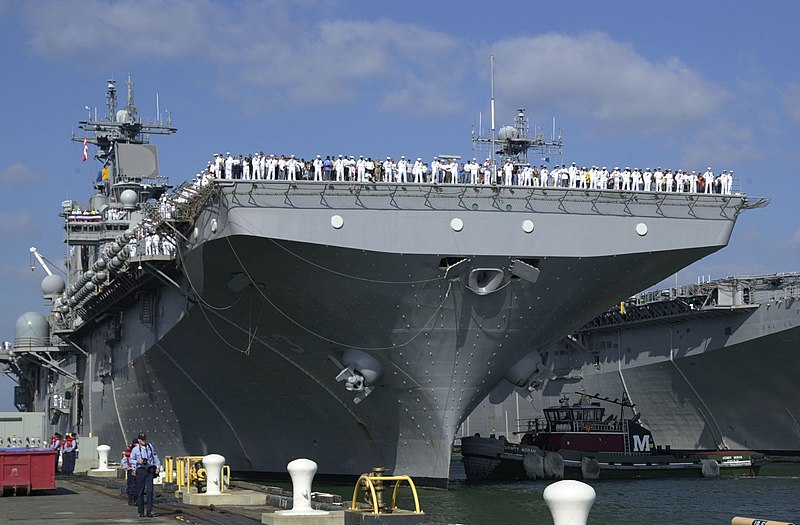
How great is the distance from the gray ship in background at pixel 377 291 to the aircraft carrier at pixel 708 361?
1816 cm

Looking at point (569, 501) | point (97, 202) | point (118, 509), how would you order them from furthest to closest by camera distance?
point (97, 202)
point (118, 509)
point (569, 501)

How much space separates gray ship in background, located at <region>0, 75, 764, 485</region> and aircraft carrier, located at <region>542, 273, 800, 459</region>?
18.2 m

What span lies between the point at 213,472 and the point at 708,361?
29965 millimetres

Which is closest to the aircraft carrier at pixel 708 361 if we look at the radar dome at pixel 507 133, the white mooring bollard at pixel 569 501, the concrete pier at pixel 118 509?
the radar dome at pixel 507 133

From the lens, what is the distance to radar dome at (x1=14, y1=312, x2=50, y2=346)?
4406 centimetres

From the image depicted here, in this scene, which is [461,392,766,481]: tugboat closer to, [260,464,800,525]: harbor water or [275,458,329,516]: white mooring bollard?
[260,464,800,525]: harbor water

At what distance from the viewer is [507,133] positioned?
48625 millimetres

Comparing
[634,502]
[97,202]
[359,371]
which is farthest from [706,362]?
[359,371]

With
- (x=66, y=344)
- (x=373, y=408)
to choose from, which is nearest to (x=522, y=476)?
(x=373, y=408)

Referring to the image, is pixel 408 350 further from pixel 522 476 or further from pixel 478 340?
pixel 522 476

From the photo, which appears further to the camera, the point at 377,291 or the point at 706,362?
the point at 706,362

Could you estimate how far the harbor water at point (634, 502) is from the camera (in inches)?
792

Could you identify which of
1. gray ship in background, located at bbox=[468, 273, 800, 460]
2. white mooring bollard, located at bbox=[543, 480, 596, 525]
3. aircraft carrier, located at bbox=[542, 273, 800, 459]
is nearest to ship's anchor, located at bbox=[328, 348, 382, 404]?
white mooring bollard, located at bbox=[543, 480, 596, 525]

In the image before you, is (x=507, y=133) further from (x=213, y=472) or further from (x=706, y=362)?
(x=213, y=472)
